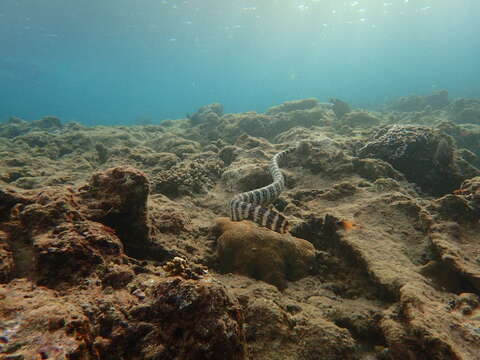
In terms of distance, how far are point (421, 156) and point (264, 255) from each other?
548cm

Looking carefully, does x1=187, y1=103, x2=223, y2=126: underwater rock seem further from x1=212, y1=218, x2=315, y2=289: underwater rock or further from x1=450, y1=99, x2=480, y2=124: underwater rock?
x1=450, y1=99, x2=480, y2=124: underwater rock

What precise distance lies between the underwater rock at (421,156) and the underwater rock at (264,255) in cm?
434

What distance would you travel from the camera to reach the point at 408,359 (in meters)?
2.00

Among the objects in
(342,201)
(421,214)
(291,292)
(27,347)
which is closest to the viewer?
(27,347)

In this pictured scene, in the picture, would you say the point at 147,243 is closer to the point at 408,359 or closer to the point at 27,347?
the point at 27,347

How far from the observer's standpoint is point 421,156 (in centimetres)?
625

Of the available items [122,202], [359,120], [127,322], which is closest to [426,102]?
[359,120]

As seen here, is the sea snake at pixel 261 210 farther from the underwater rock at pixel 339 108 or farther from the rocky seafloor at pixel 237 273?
the underwater rock at pixel 339 108

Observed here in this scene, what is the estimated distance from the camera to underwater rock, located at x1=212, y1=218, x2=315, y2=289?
320 centimetres

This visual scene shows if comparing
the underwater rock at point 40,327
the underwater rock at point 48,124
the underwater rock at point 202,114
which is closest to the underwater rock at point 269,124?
the underwater rock at point 202,114

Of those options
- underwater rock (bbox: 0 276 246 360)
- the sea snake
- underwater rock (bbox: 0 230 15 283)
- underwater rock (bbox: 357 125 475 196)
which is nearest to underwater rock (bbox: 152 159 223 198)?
the sea snake

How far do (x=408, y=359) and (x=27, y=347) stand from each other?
2.65 metres

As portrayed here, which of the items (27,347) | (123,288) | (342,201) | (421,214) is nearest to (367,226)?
(421,214)

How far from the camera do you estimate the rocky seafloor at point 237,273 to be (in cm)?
163
